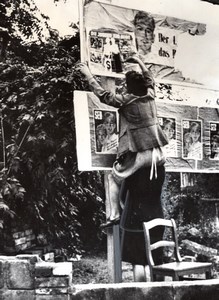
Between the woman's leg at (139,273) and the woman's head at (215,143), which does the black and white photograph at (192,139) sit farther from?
the woman's leg at (139,273)

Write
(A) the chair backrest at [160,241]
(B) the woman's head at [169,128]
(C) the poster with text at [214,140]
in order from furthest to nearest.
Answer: (C) the poster with text at [214,140], (B) the woman's head at [169,128], (A) the chair backrest at [160,241]

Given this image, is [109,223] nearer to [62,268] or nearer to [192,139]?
[62,268]

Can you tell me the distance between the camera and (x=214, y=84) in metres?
5.14

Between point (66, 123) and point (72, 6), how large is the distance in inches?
39.2

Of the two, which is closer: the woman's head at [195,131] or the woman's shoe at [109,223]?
the woman's shoe at [109,223]

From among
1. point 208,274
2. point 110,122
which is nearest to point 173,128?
point 110,122

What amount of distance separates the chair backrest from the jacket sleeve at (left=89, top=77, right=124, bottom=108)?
106 cm

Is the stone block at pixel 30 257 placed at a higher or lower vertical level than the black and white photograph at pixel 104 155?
lower

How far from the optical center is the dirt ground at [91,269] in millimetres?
4309

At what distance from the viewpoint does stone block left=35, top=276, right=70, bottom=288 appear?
4086 millimetres

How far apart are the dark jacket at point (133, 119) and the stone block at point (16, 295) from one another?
1.38 metres

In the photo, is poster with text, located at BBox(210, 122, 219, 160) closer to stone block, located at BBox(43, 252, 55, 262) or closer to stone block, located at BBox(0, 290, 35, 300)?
stone block, located at BBox(43, 252, 55, 262)

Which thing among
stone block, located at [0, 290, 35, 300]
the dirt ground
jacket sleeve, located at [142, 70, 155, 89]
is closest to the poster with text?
jacket sleeve, located at [142, 70, 155, 89]

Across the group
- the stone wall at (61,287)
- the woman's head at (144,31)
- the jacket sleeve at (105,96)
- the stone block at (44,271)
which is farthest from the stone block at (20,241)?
the woman's head at (144,31)
